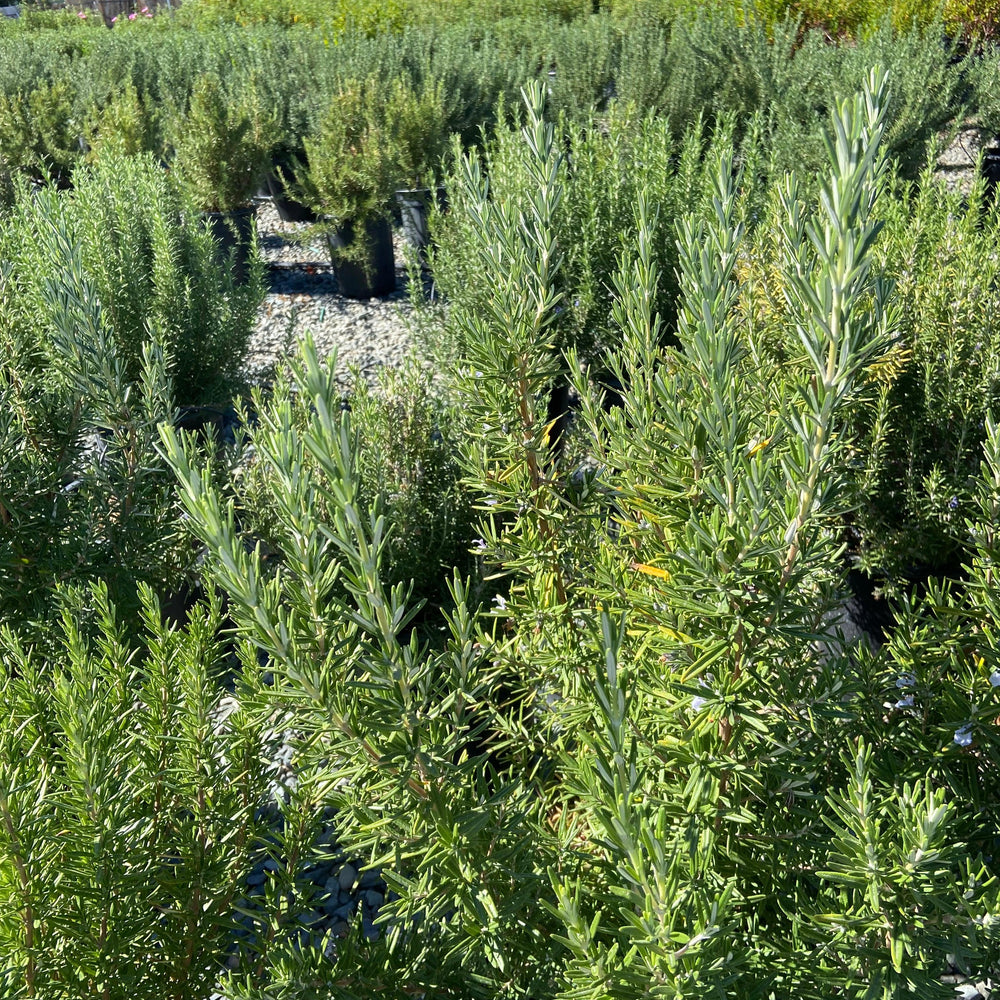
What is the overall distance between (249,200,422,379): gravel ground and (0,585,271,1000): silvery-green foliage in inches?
124

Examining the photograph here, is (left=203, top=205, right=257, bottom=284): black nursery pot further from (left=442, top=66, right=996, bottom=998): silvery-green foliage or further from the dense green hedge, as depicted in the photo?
(left=442, top=66, right=996, bottom=998): silvery-green foliage

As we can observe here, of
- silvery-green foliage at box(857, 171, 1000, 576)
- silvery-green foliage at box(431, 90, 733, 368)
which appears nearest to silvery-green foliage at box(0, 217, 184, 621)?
silvery-green foliage at box(431, 90, 733, 368)

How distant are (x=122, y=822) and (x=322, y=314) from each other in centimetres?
504

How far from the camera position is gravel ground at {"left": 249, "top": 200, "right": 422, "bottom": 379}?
5.22m

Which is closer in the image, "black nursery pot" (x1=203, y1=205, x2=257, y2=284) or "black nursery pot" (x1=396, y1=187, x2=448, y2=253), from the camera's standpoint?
"black nursery pot" (x1=203, y1=205, x2=257, y2=284)

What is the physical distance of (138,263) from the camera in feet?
12.7

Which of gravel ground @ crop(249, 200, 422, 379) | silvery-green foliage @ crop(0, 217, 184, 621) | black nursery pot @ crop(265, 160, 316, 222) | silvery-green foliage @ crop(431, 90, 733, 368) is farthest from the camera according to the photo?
black nursery pot @ crop(265, 160, 316, 222)

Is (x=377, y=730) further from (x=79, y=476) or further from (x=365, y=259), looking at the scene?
(x=365, y=259)

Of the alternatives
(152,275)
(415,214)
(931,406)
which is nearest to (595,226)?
(931,406)

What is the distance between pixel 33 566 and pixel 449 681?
146 centimetres

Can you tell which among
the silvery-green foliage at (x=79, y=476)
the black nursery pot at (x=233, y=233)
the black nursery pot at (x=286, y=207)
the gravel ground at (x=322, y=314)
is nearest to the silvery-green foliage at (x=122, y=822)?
the silvery-green foliage at (x=79, y=476)

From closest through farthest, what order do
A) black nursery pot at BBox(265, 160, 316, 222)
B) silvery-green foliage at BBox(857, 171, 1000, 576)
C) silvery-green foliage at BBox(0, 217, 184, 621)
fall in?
silvery-green foliage at BBox(0, 217, 184, 621)
silvery-green foliage at BBox(857, 171, 1000, 576)
black nursery pot at BBox(265, 160, 316, 222)

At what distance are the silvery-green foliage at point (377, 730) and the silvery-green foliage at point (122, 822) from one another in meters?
0.20

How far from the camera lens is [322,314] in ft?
19.2
